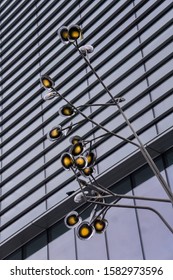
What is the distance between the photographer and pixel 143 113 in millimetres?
20672

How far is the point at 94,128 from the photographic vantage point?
22375mm

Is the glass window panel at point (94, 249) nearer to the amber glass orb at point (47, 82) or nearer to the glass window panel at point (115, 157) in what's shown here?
the glass window panel at point (115, 157)

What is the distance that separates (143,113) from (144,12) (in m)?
4.16

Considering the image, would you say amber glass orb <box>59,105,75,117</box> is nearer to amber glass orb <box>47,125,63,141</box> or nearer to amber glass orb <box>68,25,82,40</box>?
amber glass orb <box>47,125,63,141</box>

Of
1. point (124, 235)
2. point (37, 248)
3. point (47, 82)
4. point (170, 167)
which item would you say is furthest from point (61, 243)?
point (47, 82)

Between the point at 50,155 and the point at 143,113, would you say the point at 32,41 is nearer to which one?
the point at 50,155

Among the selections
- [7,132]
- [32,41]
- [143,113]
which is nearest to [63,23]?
[32,41]

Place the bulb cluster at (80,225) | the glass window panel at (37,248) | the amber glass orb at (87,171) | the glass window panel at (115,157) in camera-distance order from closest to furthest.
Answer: the bulb cluster at (80,225)
the amber glass orb at (87,171)
the glass window panel at (115,157)
the glass window panel at (37,248)

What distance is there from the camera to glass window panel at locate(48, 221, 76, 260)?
21.6 m

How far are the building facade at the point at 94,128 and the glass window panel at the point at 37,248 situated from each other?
44 millimetres

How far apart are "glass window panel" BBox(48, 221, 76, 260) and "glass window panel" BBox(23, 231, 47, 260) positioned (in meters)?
0.34

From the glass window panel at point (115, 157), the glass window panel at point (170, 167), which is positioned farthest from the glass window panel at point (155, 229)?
the glass window panel at point (115, 157)

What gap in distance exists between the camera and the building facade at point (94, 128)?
19844 millimetres

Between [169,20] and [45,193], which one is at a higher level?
[169,20]
